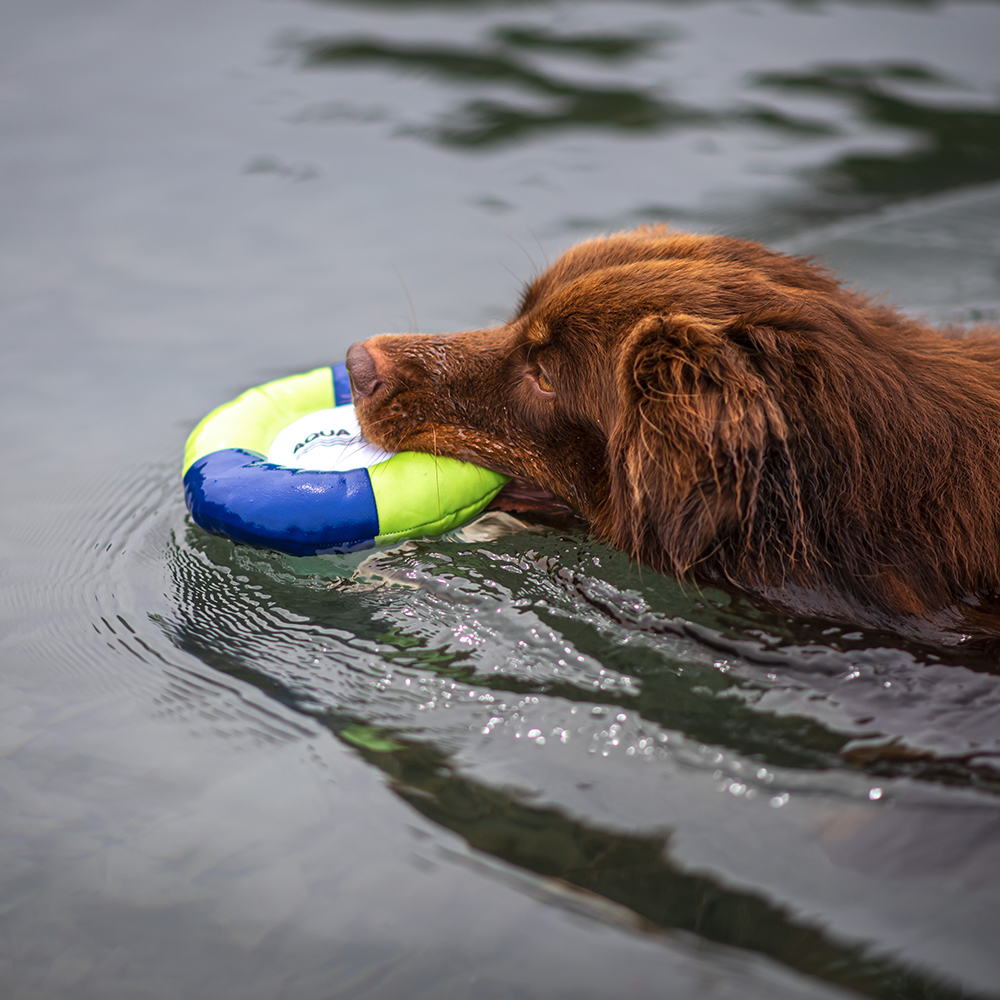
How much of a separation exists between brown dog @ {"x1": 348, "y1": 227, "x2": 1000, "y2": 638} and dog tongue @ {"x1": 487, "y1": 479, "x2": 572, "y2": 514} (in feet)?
1.47

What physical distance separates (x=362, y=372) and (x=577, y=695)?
4.95 feet

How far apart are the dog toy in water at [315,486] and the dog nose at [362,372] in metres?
0.18

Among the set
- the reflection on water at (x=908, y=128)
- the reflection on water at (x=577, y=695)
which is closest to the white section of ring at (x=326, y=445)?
the reflection on water at (x=577, y=695)

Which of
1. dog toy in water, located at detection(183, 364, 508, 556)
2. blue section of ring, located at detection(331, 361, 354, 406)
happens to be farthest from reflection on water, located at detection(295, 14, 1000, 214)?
dog toy in water, located at detection(183, 364, 508, 556)

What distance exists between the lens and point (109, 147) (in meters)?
7.32

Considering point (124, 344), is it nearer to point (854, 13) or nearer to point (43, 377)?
point (43, 377)

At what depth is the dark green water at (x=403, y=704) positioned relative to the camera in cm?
255

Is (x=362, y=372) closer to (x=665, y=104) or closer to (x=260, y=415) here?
(x=260, y=415)

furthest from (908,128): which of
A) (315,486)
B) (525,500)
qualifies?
(315,486)

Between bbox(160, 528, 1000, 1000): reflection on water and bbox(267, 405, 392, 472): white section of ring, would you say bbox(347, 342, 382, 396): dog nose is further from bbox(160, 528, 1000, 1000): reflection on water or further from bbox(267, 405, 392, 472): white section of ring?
bbox(160, 528, 1000, 1000): reflection on water

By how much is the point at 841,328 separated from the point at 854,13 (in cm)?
793

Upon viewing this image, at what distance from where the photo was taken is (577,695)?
3.31m

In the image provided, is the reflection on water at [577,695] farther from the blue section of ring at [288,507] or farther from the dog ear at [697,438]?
the dog ear at [697,438]

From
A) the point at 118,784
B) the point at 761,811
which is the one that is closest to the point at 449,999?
the point at 761,811
